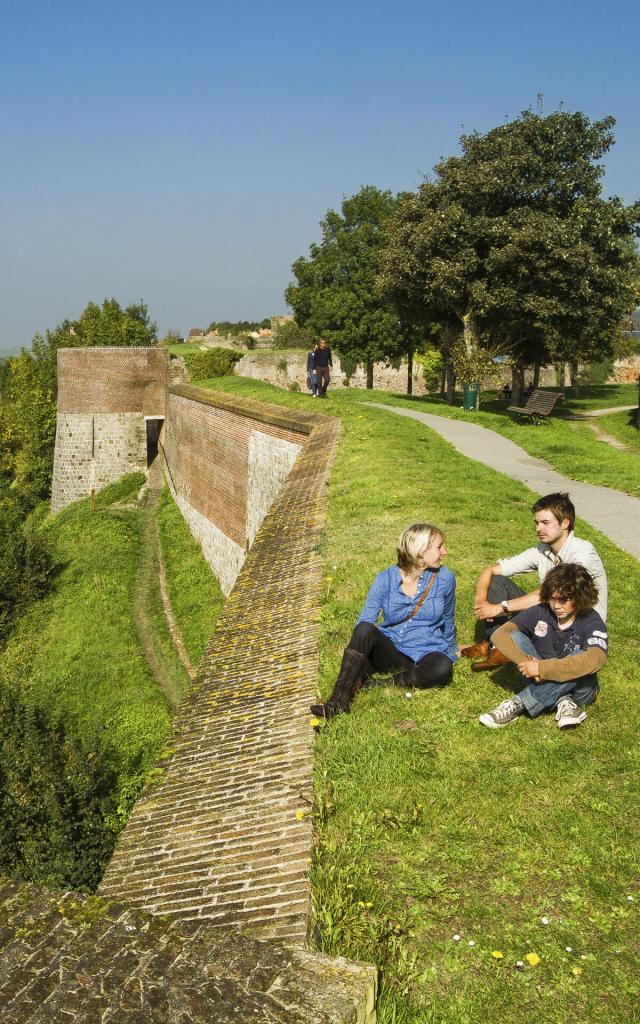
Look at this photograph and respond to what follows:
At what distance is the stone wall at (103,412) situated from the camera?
93.2ft

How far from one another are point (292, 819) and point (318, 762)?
51cm

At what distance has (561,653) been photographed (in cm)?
500

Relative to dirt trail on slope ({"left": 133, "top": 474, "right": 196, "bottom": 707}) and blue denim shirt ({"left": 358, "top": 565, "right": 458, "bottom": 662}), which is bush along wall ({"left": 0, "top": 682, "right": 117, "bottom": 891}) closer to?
dirt trail on slope ({"left": 133, "top": 474, "right": 196, "bottom": 707})

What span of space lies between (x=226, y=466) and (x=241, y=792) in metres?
15.8

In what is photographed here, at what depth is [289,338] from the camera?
58.3 metres

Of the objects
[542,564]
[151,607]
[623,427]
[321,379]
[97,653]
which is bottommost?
[97,653]

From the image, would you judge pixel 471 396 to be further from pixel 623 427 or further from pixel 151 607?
pixel 151 607

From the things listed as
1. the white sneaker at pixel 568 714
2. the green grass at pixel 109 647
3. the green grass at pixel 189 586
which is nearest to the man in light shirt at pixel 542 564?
the white sneaker at pixel 568 714

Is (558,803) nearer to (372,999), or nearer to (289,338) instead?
(372,999)

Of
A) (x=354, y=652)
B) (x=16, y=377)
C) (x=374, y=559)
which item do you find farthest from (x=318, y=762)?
(x=16, y=377)

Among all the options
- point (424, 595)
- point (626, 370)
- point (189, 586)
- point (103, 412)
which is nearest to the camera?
point (424, 595)

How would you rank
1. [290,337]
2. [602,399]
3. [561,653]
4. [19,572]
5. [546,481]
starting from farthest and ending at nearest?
[290,337] → [602,399] → [19,572] → [546,481] → [561,653]

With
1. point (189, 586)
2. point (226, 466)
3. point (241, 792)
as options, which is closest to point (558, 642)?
point (241, 792)

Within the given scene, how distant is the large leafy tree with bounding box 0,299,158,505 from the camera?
34688 millimetres
